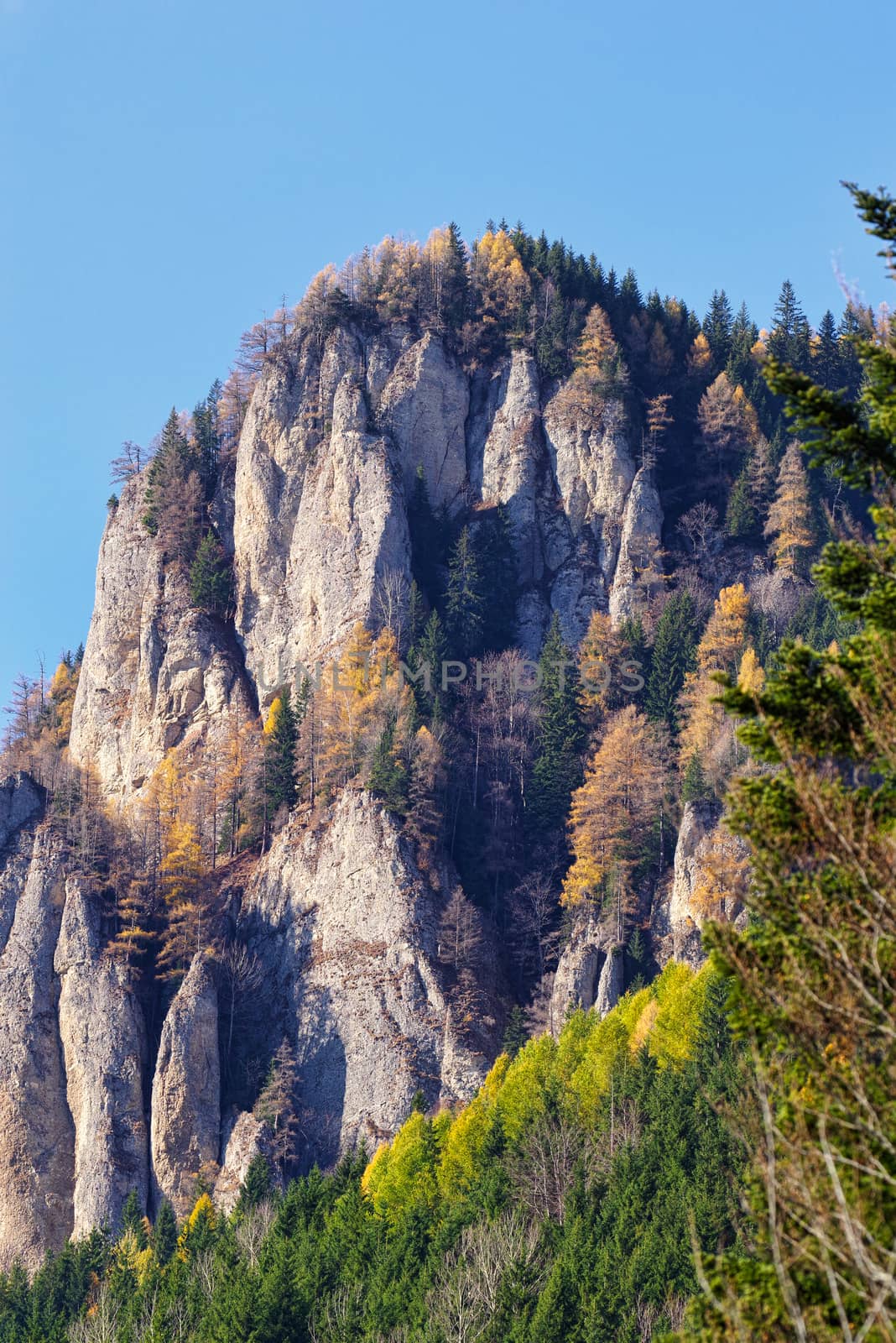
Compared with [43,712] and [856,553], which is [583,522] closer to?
[43,712]

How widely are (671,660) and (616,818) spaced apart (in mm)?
12602

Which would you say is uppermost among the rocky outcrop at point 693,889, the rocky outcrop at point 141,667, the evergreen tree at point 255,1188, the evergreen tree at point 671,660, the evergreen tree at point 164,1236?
the rocky outcrop at point 141,667

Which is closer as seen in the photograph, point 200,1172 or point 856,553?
point 856,553

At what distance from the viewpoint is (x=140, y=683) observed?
346 feet

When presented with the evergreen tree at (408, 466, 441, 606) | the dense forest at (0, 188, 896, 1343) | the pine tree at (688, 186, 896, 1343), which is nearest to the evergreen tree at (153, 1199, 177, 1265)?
the dense forest at (0, 188, 896, 1343)

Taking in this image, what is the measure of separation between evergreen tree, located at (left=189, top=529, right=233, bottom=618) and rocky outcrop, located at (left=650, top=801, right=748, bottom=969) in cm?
3772

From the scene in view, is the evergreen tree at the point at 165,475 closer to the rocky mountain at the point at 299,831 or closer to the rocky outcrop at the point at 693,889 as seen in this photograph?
the rocky mountain at the point at 299,831

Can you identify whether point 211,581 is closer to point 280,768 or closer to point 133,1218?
point 280,768

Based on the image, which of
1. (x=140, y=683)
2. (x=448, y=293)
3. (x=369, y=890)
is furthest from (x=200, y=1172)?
(x=448, y=293)

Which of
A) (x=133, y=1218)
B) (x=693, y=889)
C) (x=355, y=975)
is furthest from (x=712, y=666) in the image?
(x=133, y=1218)

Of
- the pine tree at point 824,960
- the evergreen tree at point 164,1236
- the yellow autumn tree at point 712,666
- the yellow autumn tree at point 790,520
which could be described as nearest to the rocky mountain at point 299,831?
the evergreen tree at point 164,1236

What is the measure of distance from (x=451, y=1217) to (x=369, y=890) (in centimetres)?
2974

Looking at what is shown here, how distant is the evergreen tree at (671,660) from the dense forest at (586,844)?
28 cm

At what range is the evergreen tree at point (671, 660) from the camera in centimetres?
9256
